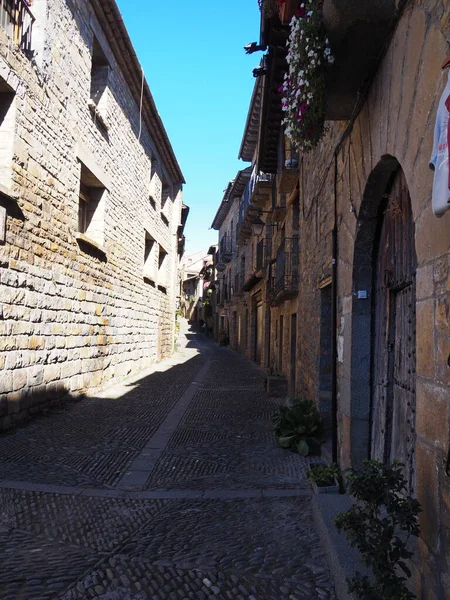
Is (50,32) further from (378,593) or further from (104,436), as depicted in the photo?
(378,593)

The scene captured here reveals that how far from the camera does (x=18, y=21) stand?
612cm

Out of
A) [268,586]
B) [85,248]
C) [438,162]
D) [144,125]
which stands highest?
[144,125]

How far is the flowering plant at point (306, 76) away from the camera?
10.2ft

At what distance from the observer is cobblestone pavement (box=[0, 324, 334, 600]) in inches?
106

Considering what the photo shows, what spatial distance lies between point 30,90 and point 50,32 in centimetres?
123

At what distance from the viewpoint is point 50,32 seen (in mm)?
6887

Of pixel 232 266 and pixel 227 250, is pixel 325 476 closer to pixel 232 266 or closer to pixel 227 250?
pixel 232 266

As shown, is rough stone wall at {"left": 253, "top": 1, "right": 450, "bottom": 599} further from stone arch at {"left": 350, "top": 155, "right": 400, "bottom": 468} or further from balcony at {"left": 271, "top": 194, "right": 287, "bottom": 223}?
balcony at {"left": 271, "top": 194, "right": 287, "bottom": 223}

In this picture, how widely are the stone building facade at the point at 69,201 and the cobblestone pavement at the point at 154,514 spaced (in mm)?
1209

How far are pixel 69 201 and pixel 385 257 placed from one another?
5684 mm

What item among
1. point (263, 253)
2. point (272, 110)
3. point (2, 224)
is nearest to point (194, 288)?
point (263, 253)

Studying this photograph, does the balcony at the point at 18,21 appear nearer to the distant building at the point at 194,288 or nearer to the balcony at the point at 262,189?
the balcony at the point at 262,189

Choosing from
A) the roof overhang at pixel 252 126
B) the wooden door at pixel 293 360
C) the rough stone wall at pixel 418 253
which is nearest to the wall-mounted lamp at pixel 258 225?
the roof overhang at pixel 252 126

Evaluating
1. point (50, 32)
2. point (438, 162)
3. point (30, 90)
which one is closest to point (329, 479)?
point (438, 162)
